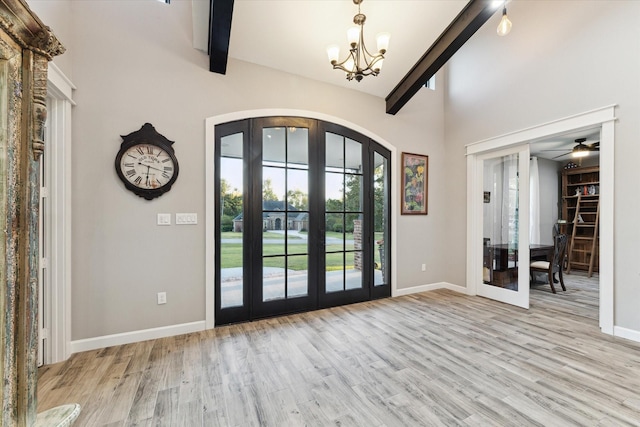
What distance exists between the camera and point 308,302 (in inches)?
140

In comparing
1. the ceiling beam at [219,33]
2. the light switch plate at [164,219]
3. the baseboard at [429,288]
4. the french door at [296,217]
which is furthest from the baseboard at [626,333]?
the ceiling beam at [219,33]

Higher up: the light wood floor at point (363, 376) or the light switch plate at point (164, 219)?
the light switch plate at point (164, 219)

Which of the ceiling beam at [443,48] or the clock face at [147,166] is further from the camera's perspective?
the ceiling beam at [443,48]

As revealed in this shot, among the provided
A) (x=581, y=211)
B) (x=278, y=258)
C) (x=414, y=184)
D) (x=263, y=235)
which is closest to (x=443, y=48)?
(x=414, y=184)

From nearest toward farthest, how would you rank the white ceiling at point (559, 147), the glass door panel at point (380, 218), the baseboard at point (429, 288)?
1. the glass door panel at point (380, 218)
2. the baseboard at point (429, 288)
3. the white ceiling at point (559, 147)

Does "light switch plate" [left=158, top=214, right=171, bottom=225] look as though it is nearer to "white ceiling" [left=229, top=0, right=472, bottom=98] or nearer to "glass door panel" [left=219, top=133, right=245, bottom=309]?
"glass door panel" [left=219, top=133, right=245, bottom=309]

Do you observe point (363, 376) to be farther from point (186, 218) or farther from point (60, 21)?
point (60, 21)

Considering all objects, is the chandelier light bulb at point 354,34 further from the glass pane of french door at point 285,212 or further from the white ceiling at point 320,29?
the glass pane of french door at point 285,212

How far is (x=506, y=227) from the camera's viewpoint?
4.01 meters

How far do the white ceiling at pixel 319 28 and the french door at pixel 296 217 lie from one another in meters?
0.76

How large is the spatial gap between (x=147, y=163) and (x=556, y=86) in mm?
4858

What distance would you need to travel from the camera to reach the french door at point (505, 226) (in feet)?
12.2

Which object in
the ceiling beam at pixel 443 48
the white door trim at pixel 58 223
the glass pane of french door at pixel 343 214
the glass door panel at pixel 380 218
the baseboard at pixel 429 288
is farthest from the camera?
the baseboard at pixel 429 288

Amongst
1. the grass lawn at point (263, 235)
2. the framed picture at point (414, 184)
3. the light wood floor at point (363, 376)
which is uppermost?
the framed picture at point (414, 184)
